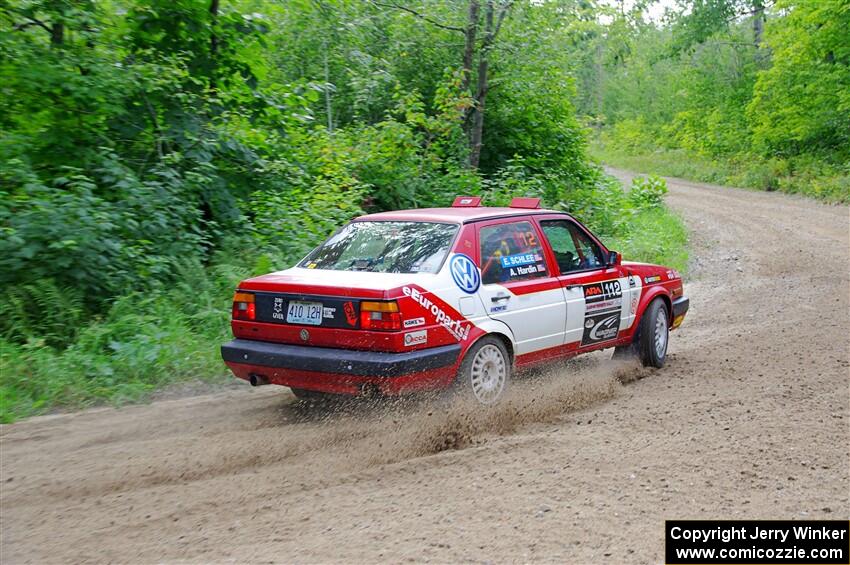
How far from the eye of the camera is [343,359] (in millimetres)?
5660

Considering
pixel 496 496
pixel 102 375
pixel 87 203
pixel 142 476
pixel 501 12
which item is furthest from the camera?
pixel 501 12

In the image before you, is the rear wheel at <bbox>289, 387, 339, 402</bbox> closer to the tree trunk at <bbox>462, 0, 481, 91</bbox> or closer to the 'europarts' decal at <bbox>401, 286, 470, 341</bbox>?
the 'europarts' decal at <bbox>401, 286, 470, 341</bbox>

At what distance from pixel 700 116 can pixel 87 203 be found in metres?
36.3

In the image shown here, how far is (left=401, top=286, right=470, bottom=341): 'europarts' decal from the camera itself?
19.0 feet

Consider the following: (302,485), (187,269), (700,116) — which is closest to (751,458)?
(302,485)

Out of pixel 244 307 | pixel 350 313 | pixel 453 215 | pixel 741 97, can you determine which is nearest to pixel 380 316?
pixel 350 313

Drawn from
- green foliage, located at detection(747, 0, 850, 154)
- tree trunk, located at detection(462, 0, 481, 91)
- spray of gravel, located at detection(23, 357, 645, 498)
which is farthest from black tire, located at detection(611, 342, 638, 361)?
green foliage, located at detection(747, 0, 850, 154)

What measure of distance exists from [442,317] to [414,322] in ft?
0.97

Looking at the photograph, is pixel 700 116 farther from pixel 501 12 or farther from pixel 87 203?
pixel 87 203

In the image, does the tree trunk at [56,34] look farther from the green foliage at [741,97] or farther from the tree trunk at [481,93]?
the green foliage at [741,97]

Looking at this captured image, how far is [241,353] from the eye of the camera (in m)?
6.22

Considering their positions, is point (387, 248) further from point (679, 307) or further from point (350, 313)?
point (679, 307)

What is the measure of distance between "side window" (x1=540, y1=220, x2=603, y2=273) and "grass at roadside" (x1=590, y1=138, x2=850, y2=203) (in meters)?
14.9

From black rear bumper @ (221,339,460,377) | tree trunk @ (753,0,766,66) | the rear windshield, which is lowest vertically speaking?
black rear bumper @ (221,339,460,377)
